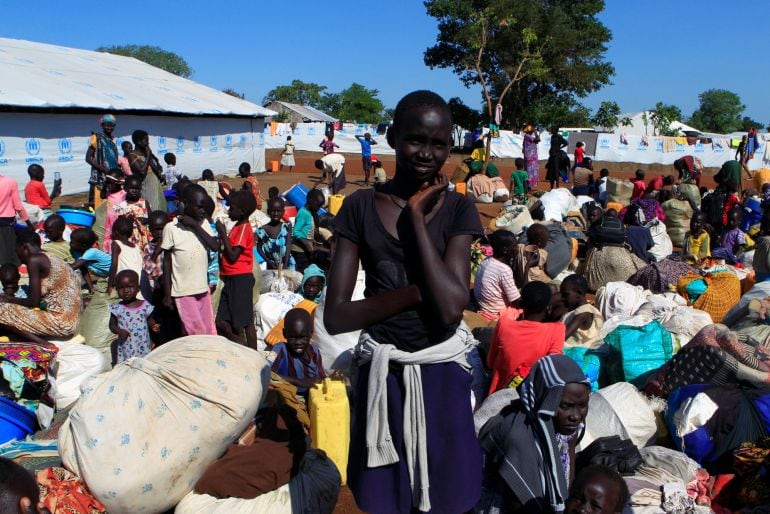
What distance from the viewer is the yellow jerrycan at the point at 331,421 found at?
342 cm

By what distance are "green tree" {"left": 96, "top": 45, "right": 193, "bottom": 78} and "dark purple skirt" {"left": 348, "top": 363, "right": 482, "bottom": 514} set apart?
73.7 m

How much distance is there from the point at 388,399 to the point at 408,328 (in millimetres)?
222

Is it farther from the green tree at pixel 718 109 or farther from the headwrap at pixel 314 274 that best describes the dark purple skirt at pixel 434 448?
the green tree at pixel 718 109

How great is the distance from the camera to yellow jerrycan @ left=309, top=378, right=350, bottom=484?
3.42 m

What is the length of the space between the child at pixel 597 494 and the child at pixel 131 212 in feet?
16.2

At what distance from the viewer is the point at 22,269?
581 centimetres

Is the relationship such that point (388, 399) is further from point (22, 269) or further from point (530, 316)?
point (22, 269)

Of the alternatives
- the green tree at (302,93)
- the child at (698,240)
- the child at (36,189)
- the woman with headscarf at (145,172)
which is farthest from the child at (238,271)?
the green tree at (302,93)

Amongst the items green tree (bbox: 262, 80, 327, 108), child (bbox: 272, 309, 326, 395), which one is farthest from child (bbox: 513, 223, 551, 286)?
green tree (bbox: 262, 80, 327, 108)

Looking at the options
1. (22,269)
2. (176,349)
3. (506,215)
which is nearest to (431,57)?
(506,215)

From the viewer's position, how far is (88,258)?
18.5 feet

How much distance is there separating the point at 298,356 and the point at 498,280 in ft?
8.34

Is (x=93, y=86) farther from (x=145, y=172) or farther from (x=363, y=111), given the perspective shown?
(x=363, y=111)

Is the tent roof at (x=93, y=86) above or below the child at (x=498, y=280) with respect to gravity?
above
